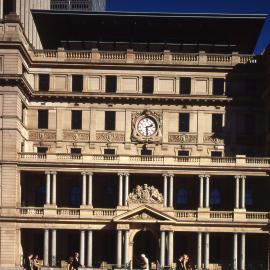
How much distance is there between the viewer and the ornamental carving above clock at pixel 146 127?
3051 inches

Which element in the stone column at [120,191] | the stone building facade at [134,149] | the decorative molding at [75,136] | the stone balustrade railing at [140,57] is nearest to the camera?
the stone building facade at [134,149]

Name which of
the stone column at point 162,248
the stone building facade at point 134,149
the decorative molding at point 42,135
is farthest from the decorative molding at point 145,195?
the decorative molding at point 42,135

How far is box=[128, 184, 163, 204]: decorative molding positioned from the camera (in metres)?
71.1

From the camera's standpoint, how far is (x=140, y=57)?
78.1 metres

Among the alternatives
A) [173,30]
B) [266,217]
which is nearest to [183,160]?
[266,217]

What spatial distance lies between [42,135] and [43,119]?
160 centimetres

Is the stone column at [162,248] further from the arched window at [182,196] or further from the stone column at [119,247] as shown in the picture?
the arched window at [182,196]

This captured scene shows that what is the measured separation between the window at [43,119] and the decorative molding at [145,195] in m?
12.1

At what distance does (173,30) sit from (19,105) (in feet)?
60.6

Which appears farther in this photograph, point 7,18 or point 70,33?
point 70,33

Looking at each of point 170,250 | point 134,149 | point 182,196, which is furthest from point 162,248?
point 134,149

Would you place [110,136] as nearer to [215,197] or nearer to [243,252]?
[215,197]

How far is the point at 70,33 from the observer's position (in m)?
80.9

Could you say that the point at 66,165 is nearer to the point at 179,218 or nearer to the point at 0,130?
the point at 0,130
